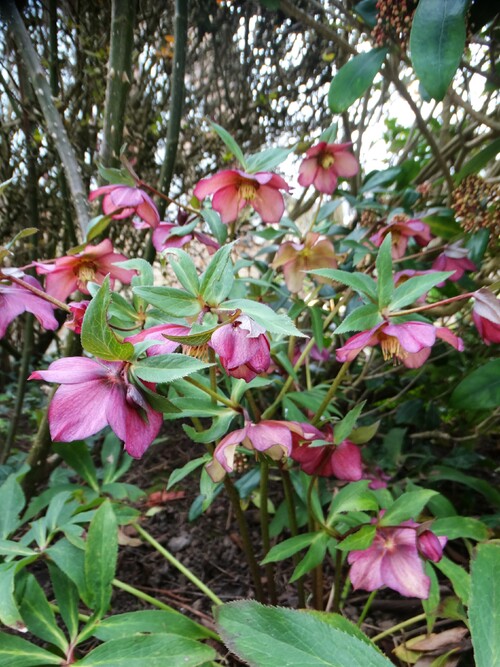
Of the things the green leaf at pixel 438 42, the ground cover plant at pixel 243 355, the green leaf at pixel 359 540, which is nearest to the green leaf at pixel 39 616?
the ground cover plant at pixel 243 355

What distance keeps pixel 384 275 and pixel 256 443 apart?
21 cm

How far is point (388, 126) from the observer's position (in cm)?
158

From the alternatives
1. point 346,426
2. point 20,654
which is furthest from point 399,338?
point 20,654

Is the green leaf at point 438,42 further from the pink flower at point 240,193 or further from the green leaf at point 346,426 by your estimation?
the green leaf at point 346,426

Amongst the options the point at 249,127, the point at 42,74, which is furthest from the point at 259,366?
the point at 249,127

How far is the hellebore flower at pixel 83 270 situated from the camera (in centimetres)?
56

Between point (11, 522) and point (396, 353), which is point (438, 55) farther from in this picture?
point (11, 522)

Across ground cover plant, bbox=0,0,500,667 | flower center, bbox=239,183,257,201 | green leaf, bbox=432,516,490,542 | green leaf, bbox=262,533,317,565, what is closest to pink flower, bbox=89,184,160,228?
ground cover plant, bbox=0,0,500,667

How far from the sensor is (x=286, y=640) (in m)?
0.34

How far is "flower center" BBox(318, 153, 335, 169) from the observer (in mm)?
710

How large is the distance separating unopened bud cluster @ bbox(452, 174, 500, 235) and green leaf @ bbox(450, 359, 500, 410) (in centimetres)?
23

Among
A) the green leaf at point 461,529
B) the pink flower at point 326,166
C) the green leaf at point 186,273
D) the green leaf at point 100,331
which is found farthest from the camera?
the pink flower at point 326,166

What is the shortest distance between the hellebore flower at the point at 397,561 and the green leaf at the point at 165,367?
34cm

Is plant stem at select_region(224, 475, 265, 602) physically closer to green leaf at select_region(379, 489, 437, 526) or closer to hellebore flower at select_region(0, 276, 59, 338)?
green leaf at select_region(379, 489, 437, 526)
